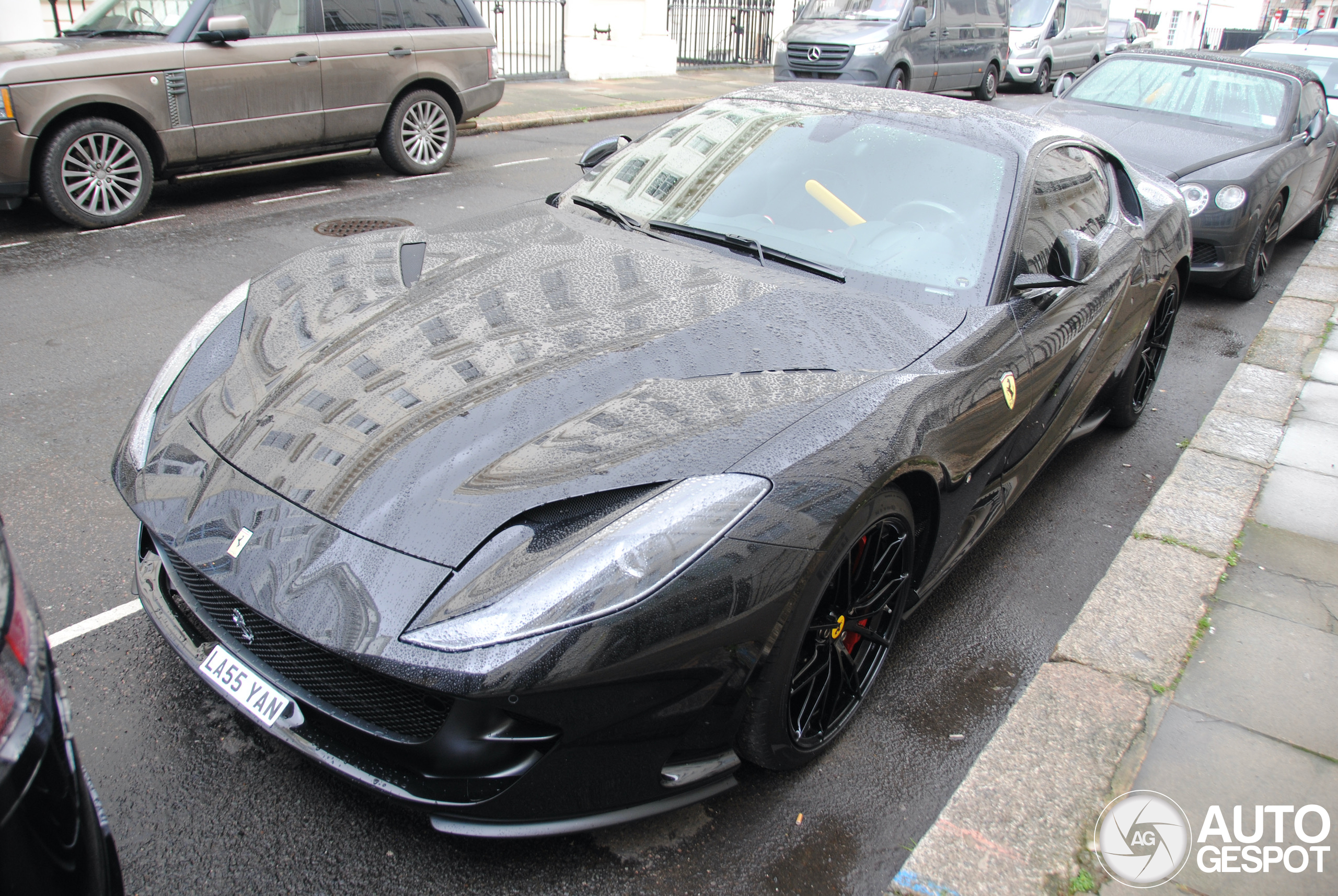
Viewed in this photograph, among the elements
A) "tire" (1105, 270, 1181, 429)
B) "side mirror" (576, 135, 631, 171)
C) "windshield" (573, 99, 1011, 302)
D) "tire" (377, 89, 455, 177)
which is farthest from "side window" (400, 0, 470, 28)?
"tire" (1105, 270, 1181, 429)

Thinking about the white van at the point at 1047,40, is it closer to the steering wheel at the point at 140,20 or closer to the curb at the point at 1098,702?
the steering wheel at the point at 140,20

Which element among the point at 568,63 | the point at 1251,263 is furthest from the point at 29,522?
the point at 568,63

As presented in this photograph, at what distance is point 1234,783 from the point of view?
2539 millimetres

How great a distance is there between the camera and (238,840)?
2.15 metres

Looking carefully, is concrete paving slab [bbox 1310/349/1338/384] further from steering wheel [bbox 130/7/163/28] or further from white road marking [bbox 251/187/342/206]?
steering wheel [bbox 130/7/163/28]

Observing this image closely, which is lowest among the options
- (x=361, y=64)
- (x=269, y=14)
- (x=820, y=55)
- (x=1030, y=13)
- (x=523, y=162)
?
(x=523, y=162)

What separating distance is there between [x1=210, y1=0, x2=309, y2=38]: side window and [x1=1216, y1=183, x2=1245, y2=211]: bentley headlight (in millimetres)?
7146

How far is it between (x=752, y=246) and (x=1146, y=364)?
106 inches

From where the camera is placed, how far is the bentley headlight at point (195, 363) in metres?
2.54

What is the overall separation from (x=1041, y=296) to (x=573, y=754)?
7.23ft

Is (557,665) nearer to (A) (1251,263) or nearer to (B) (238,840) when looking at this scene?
(B) (238,840)

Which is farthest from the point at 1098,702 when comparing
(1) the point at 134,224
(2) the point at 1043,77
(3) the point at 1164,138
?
(2) the point at 1043,77

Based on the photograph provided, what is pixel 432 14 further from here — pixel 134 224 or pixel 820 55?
pixel 820 55

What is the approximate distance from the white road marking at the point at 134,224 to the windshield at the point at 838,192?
4.72m
